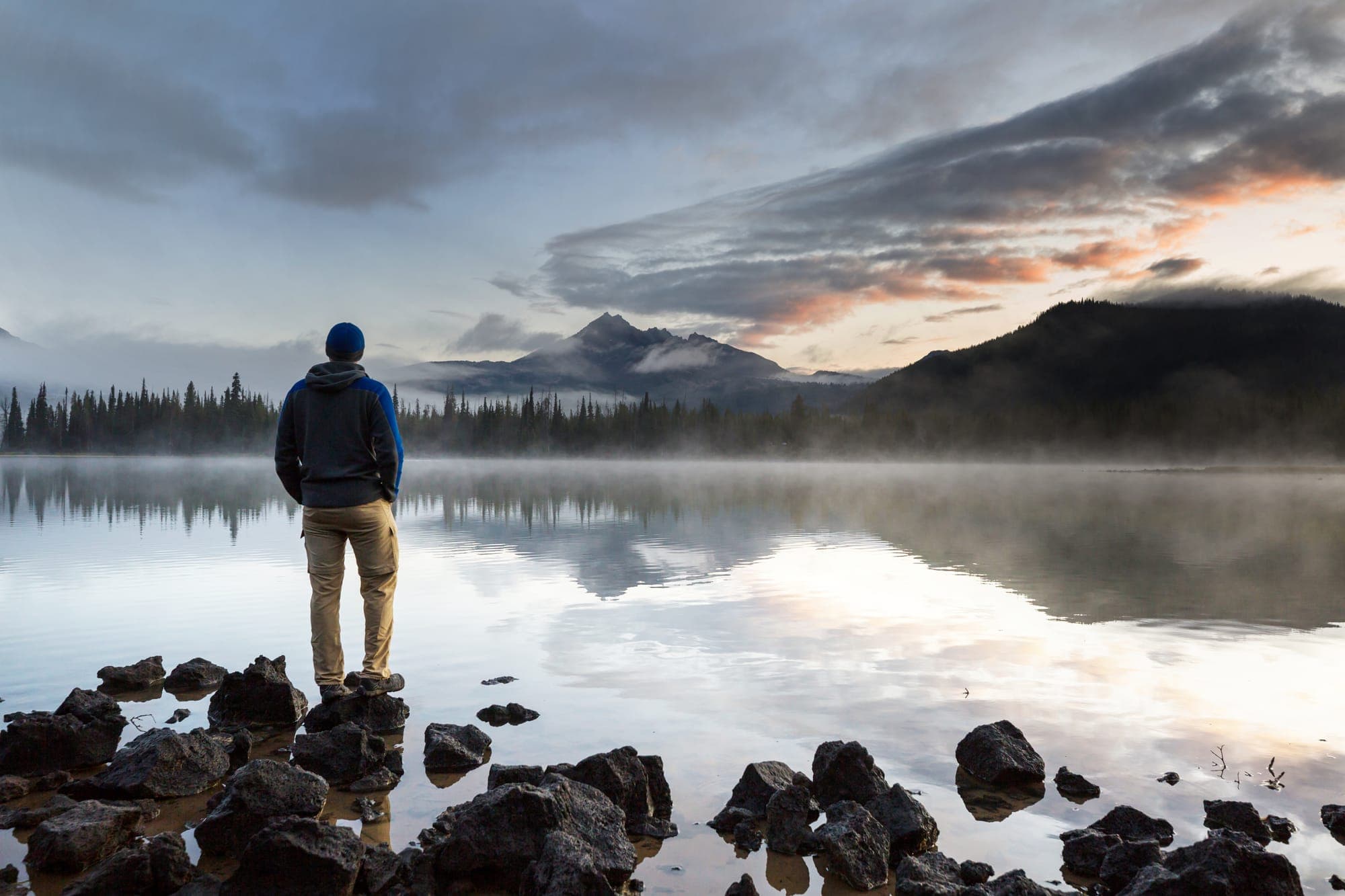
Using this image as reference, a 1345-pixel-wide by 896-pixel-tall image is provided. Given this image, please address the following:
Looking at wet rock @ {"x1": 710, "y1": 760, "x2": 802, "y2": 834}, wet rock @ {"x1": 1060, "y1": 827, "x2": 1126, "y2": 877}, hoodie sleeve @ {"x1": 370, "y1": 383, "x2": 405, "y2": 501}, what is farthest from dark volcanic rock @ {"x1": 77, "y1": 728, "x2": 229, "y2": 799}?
wet rock @ {"x1": 1060, "y1": 827, "x2": 1126, "y2": 877}

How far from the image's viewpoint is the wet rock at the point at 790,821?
5750 millimetres

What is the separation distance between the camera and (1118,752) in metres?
7.61

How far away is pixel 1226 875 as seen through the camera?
183 inches

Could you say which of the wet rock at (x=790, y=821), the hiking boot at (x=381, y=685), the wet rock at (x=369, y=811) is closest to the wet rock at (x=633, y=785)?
the wet rock at (x=790, y=821)

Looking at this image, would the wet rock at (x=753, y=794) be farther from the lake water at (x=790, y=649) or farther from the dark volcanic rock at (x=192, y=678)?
the dark volcanic rock at (x=192, y=678)

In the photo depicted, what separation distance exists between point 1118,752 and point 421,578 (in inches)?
514

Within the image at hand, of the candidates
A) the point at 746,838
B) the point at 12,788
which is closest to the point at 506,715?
the point at 746,838

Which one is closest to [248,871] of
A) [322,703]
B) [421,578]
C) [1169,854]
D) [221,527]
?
[322,703]

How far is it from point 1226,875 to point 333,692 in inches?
298

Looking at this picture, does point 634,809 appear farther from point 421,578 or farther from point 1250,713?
point 421,578

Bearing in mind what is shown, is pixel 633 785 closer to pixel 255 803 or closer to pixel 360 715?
pixel 255 803

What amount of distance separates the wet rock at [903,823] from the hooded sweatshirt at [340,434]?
5.59 metres

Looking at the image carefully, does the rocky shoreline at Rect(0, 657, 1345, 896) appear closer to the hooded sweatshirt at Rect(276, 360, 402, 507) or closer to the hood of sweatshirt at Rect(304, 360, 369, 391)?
the hooded sweatshirt at Rect(276, 360, 402, 507)

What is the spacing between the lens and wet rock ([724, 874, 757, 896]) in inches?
193
